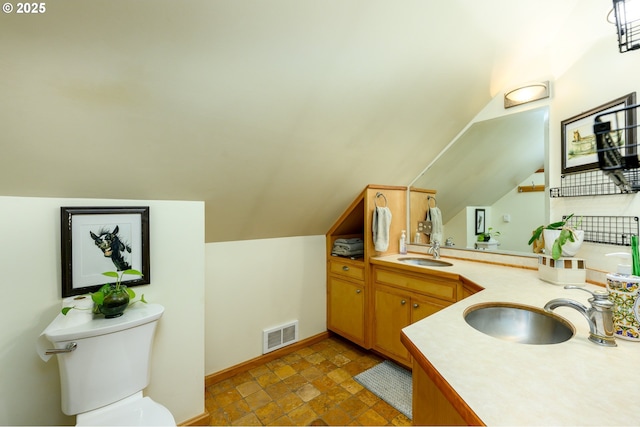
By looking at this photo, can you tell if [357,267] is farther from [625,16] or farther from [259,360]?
[625,16]

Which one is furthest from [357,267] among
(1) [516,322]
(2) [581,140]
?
(2) [581,140]

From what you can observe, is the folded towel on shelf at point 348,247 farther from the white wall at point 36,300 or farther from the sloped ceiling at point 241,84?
the white wall at point 36,300

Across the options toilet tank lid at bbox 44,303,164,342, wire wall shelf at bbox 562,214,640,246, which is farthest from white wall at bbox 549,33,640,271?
toilet tank lid at bbox 44,303,164,342

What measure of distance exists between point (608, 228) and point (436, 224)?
1.22 metres

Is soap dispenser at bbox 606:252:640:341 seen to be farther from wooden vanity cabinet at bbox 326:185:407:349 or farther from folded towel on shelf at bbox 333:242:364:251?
folded towel on shelf at bbox 333:242:364:251

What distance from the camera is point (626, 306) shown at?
82cm

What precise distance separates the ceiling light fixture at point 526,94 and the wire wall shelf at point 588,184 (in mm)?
595

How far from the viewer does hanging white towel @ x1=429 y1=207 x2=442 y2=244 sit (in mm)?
2508

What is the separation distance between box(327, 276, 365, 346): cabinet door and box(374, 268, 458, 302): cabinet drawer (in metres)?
0.27

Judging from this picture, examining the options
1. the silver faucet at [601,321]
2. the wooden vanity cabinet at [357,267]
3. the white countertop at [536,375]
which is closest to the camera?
the white countertop at [536,375]

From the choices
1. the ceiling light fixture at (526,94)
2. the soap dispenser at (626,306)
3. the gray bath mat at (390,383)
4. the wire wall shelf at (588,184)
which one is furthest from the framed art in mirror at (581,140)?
the gray bath mat at (390,383)

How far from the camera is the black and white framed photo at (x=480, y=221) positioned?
2.16 m

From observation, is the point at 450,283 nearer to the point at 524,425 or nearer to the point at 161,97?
the point at 524,425

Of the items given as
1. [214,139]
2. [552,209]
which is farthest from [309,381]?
[552,209]
